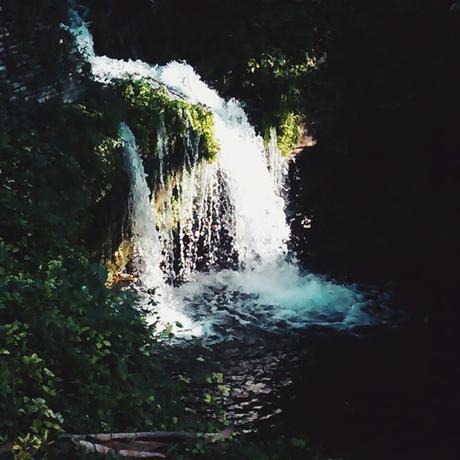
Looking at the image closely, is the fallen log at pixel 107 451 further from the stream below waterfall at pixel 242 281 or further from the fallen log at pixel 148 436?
the stream below waterfall at pixel 242 281

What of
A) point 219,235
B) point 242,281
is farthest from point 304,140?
point 242,281

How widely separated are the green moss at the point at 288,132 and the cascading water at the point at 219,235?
67 centimetres

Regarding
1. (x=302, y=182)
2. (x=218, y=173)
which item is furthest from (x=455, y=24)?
(x=218, y=173)

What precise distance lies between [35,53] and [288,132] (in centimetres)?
665

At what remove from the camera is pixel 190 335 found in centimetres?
931

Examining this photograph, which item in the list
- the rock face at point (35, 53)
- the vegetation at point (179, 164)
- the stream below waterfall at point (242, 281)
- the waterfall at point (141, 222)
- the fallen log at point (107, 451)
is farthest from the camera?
the waterfall at point (141, 222)

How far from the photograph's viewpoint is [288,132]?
1439 centimetres

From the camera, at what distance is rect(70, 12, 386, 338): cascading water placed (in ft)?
33.9

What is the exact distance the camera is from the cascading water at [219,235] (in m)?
10.3

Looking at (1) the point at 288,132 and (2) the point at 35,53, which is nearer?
(2) the point at 35,53

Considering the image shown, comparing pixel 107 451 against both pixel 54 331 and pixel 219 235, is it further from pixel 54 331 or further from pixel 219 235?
pixel 219 235

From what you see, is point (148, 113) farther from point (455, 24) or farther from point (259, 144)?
point (455, 24)

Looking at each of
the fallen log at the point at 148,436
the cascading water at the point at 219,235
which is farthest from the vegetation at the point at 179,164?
the cascading water at the point at 219,235

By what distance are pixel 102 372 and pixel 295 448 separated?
1.59m
